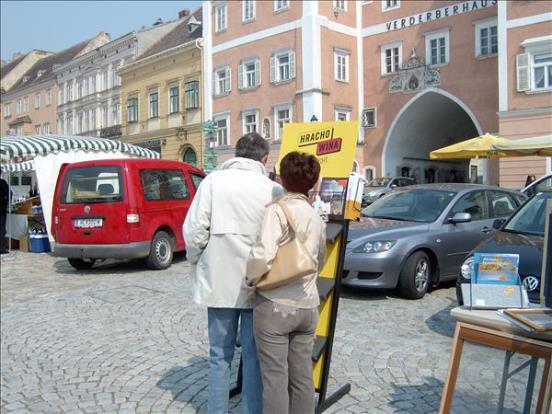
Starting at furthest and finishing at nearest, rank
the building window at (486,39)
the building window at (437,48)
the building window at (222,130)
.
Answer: the building window at (222,130) → the building window at (437,48) → the building window at (486,39)

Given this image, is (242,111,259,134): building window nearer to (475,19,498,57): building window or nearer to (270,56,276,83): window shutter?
(270,56,276,83): window shutter

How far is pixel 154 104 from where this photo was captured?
39.0 meters

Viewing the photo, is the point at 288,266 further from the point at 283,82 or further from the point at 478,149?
the point at 283,82

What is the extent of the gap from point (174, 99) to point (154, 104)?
231cm

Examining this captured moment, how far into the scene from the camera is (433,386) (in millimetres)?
4109

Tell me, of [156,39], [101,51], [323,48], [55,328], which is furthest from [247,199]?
[101,51]

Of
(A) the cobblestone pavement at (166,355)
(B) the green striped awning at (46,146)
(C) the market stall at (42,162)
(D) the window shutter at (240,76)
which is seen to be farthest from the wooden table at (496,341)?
(D) the window shutter at (240,76)

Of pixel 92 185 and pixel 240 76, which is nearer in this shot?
pixel 92 185

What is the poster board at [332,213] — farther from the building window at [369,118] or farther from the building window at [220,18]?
the building window at [220,18]

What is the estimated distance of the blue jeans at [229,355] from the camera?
3.24 meters

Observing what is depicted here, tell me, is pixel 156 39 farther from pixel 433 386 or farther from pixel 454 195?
pixel 433 386

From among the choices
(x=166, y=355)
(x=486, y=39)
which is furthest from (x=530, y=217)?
(x=486, y=39)

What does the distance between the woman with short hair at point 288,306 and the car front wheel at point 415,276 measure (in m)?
4.07

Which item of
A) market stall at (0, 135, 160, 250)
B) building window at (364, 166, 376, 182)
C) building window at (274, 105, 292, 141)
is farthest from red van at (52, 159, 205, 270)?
building window at (364, 166, 376, 182)
